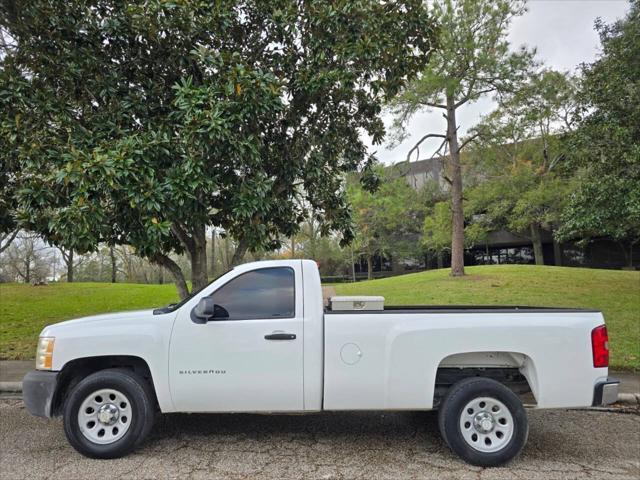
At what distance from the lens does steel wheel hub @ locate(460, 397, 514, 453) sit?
4078mm

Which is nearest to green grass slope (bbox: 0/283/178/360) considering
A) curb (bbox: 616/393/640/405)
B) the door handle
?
the door handle

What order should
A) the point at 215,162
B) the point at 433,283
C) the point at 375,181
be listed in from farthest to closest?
the point at 433,283
the point at 375,181
the point at 215,162

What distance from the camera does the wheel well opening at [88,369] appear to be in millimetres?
4387

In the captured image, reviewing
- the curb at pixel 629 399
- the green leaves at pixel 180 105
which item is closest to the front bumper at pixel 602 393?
the curb at pixel 629 399

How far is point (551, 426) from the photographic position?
5141 millimetres

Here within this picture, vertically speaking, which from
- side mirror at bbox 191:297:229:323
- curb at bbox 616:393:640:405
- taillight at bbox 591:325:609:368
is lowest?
curb at bbox 616:393:640:405

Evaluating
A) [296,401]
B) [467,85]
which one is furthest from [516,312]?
[467,85]

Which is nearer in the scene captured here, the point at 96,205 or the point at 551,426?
the point at 551,426

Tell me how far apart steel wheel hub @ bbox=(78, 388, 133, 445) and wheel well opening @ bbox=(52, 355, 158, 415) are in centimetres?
28

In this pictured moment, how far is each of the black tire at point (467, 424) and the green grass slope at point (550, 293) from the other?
187 inches

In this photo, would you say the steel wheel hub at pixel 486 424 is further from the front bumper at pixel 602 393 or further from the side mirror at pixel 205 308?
the side mirror at pixel 205 308

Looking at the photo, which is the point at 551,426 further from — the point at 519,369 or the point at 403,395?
the point at 403,395

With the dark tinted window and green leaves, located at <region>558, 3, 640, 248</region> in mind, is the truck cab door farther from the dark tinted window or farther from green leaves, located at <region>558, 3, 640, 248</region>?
green leaves, located at <region>558, 3, 640, 248</region>

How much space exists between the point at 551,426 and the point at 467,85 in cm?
1632
